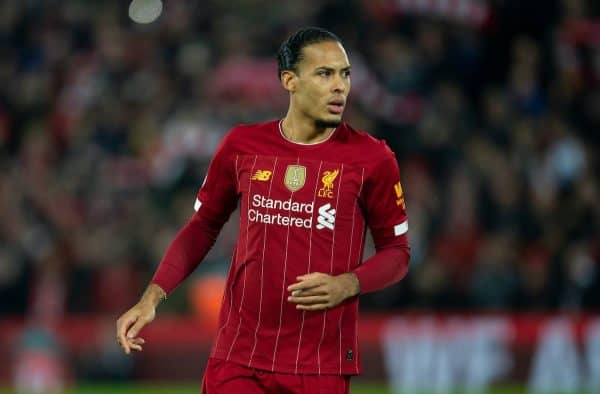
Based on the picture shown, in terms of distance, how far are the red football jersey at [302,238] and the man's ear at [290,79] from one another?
0.23 meters

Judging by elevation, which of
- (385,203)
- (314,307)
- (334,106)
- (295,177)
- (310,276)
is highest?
(334,106)

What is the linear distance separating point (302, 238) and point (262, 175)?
0.32m

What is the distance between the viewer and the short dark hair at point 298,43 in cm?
540

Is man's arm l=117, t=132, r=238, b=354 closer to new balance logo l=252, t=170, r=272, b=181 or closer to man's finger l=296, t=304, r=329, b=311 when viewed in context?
new balance logo l=252, t=170, r=272, b=181

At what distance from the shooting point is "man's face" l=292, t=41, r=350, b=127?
5.34 meters

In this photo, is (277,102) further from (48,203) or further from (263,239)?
(263,239)

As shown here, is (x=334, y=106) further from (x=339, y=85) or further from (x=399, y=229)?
(x=399, y=229)

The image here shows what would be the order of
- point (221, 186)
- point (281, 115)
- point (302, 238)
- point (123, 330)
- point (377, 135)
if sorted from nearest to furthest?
point (123, 330)
point (302, 238)
point (221, 186)
point (377, 135)
point (281, 115)

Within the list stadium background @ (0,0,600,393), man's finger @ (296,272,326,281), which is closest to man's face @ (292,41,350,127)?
man's finger @ (296,272,326,281)

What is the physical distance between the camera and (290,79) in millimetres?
5480

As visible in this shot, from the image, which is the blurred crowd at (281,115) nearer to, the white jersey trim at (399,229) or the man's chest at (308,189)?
the white jersey trim at (399,229)

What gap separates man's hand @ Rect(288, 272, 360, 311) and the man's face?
71cm

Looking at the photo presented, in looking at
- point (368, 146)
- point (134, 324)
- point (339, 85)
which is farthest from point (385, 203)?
point (134, 324)

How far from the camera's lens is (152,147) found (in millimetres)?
14555
